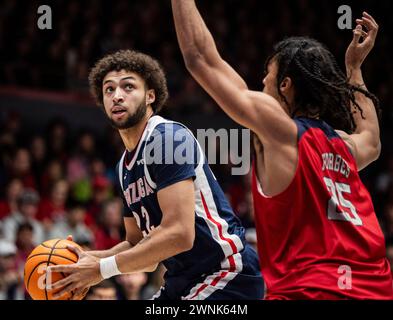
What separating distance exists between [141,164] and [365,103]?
1.16m

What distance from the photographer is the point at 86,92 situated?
33.2 feet

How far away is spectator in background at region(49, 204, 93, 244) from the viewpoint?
763 centimetres

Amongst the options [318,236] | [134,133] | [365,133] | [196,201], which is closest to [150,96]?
[134,133]

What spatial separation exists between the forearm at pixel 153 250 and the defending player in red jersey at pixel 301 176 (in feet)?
1.65

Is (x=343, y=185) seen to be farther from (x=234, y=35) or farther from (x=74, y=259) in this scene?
(x=234, y=35)

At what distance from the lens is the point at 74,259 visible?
3.58 m

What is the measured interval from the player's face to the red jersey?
1.08 metres

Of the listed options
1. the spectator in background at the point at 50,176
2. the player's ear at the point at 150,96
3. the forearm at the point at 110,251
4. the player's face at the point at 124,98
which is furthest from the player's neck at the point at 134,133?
the spectator in background at the point at 50,176

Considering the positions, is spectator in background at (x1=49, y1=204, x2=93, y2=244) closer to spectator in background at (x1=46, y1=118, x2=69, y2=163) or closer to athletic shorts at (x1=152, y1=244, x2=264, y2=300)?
spectator in background at (x1=46, y1=118, x2=69, y2=163)

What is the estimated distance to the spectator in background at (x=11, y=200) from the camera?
7707 millimetres

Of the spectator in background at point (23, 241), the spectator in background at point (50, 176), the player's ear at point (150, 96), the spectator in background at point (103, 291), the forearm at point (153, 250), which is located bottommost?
the spectator in background at point (103, 291)

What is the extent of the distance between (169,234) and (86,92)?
277 inches

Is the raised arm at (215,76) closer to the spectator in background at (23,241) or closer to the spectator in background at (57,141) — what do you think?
the spectator in background at (23,241)
